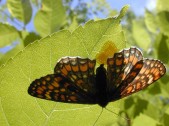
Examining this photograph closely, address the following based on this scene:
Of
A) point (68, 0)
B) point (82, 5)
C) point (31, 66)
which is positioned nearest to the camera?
point (31, 66)

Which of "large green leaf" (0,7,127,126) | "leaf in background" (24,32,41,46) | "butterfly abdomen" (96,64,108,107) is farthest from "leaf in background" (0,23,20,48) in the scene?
"large green leaf" (0,7,127,126)

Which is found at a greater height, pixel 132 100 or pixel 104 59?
pixel 104 59

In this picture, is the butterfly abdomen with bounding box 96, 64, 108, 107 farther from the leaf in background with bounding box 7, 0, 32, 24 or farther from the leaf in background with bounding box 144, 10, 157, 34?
the leaf in background with bounding box 144, 10, 157, 34

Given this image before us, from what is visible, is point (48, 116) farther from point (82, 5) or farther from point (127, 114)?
point (82, 5)

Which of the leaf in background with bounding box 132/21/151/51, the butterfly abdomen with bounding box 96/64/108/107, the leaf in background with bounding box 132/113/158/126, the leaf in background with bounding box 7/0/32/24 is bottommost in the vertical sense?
the leaf in background with bounding box 132/113/158/126

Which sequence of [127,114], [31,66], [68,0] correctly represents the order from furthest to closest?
[68,0] < [127,114] < [31,66]

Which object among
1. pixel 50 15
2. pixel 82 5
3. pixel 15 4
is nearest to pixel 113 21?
pixel 50 15

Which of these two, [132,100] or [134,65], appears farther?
[132,100]
